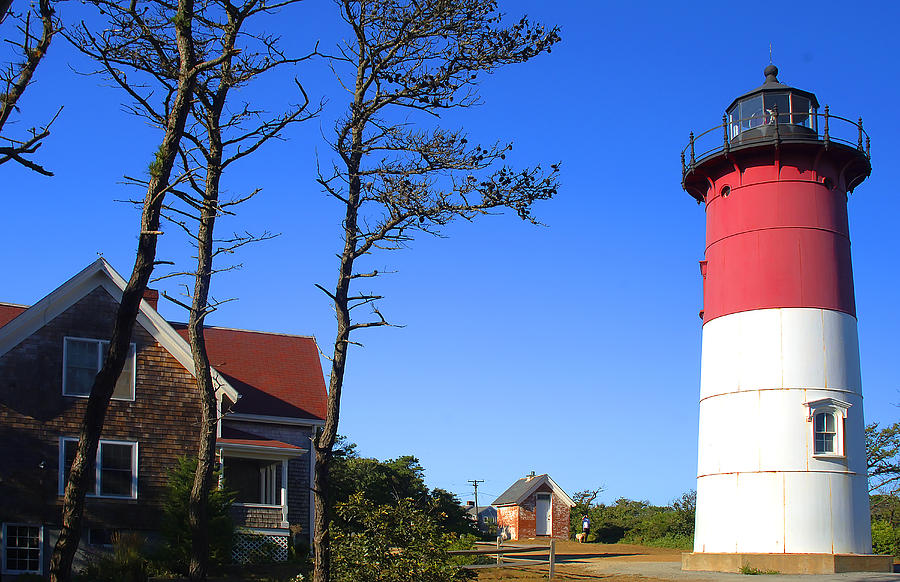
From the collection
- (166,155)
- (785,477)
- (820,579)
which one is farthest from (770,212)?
(166,155)

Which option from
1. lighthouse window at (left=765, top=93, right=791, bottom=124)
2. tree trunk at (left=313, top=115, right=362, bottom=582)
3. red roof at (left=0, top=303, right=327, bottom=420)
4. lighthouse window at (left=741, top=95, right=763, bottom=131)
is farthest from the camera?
red roof at (left=0, top=303, right=327, bottom=420)

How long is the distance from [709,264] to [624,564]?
8.69 m

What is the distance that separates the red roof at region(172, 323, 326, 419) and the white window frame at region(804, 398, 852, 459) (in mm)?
13496

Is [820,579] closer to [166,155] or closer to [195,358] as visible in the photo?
[195,358]

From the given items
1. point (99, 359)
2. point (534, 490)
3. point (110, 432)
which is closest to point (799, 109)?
point (99, 359)

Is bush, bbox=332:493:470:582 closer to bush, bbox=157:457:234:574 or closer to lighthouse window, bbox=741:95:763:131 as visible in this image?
bush, bbox=157:457:234:574

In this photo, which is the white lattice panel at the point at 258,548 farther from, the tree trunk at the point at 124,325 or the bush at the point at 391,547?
the tree trunk at the point at 124,325

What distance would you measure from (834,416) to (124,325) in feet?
60.7

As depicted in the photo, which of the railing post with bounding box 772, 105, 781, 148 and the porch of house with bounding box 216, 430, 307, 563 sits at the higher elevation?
the railing post with bounding box 772, 105, 781, 148

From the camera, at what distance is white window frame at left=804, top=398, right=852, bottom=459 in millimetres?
23141

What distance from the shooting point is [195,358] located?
1638cm

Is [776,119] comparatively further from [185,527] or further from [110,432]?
[110,432]

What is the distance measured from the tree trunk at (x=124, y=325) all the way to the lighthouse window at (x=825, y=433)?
17.9 meters

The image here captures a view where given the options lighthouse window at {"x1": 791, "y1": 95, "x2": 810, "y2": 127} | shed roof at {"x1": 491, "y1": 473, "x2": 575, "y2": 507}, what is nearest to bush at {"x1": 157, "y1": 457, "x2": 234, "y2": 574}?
lighthouse window at {"x1": 791, "y1": 95, "x2": 810, "y2": 127}
